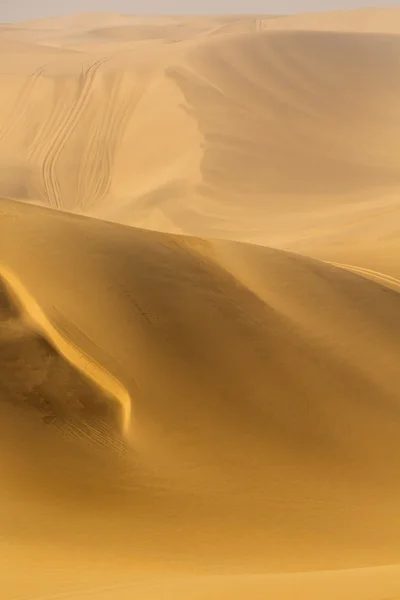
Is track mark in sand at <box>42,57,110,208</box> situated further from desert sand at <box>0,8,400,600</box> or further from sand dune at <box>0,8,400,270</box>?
desert sand at <box>0,8,400,600</box>

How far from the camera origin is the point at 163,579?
4.14 meters

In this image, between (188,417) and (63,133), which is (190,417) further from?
(63,133)

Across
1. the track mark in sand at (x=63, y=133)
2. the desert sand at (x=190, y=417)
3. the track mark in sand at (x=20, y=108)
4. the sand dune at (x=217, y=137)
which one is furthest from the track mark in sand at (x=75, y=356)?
the track mark in sand at (x=20, y=108)

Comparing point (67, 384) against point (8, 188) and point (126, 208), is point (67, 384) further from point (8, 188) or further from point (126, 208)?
point (8, 188)

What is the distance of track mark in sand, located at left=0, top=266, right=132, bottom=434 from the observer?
6.20m

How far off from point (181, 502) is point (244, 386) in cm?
159

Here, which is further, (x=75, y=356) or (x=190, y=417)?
(x=75, y=356)

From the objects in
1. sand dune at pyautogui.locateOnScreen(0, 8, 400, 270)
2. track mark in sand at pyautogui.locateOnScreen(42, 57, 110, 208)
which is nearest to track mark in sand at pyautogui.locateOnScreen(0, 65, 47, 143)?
sand dune at pyautogui.locateOnScreen(0, 8, 400, 270)

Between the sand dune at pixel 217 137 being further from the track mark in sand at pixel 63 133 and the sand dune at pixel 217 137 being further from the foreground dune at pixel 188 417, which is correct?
the foreground dune at pixel 188 417

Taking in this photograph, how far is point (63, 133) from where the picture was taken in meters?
26.2

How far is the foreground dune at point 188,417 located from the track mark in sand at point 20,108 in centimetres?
2020

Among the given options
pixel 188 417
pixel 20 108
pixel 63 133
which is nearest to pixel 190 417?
pixel 188 417

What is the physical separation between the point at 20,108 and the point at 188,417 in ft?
78.7

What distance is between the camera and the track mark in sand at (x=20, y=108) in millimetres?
27523
